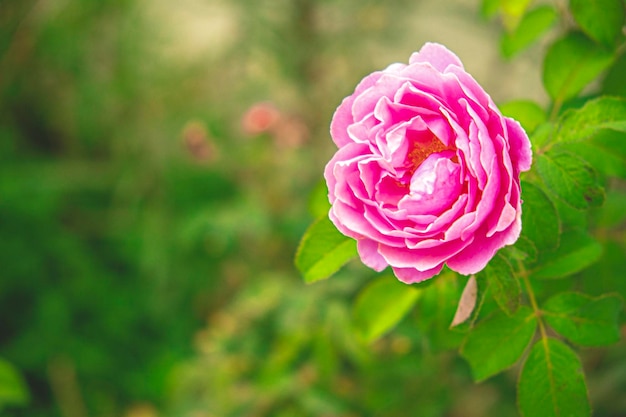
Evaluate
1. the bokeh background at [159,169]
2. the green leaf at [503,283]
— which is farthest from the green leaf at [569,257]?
the bokeh background at [159,169]

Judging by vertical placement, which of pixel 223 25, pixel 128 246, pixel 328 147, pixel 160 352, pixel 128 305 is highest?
pixel 223 25

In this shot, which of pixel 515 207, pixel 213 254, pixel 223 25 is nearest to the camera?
pixel 515 207

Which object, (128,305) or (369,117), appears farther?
(128,305)

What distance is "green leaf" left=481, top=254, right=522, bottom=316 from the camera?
1.29 ft

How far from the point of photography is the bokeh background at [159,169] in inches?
56.9

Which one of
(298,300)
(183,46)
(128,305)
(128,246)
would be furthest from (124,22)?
(298,300)

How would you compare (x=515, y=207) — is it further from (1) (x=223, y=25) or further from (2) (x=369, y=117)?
(1) (x=223, y=25)

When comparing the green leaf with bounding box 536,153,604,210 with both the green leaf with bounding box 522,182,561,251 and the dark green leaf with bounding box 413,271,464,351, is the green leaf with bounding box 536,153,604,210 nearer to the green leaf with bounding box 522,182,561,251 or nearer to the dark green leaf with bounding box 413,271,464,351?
the green leaf with bounding box 522,182,561,251

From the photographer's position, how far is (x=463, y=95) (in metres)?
0.38

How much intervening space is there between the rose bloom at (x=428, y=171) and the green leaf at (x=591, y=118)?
0.25ft

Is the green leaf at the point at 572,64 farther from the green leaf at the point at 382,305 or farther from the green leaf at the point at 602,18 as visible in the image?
the green leaf at the point at 382,305

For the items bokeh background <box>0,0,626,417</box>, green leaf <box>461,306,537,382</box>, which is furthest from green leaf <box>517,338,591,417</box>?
bokeh background <box>0,0,626,417</box>

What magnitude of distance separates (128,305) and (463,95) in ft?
5.23

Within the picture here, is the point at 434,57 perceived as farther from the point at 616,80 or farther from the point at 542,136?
the point at 616,80
